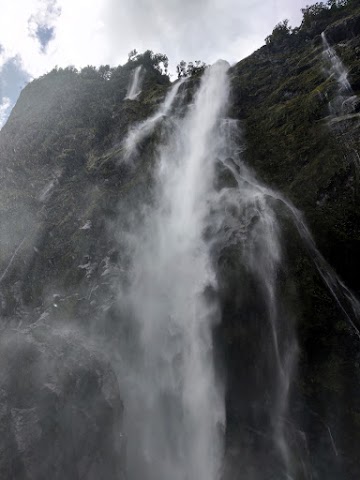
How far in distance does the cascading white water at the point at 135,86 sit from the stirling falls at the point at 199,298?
23.5 m

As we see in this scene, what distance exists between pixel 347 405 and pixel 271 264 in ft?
27.4

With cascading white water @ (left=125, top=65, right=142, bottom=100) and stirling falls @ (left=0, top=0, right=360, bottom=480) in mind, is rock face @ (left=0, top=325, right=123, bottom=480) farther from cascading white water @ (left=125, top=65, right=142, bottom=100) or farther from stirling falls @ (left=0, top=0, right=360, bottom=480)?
cascading white water @ (left=125, top=65, right=142, bottom=100)

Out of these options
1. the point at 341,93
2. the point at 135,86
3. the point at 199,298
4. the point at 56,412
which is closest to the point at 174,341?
the point at 199,298

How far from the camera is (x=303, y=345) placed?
18312 millimetres

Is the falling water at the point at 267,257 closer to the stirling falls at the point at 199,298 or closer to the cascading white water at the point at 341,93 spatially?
the stirling falls at the point at 199,298

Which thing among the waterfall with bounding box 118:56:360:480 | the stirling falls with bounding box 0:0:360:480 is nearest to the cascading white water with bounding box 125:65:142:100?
the stirling falls with bounding box 0:0:360:480

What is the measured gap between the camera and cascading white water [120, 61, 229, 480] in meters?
19.2

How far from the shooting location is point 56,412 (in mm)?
15758

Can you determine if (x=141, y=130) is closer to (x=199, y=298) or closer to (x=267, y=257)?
(x=199, y=298)

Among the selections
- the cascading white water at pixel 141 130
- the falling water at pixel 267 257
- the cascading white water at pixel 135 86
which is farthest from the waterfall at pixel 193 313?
the cascading white water at pixel 135 86

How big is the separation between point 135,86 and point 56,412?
190 ft

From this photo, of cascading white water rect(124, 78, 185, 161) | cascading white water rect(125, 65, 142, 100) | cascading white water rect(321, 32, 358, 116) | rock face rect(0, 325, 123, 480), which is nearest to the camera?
rock face rect(0, 325, 123, 480)

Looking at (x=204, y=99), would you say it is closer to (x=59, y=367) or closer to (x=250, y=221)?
(x=250, y=221)

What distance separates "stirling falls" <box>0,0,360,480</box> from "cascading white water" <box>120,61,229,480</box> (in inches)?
3.7
